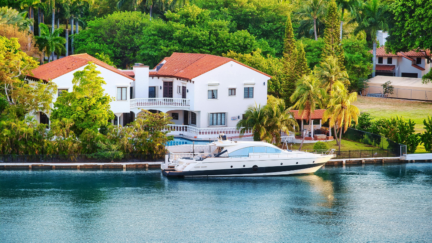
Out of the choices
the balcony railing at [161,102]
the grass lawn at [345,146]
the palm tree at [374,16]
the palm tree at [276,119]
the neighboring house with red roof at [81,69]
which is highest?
the palm tree at [374,16]

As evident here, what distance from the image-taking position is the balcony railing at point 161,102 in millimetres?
68625

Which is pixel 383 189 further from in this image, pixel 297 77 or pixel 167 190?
pixel 297 77

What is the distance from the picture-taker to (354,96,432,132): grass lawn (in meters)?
82.5

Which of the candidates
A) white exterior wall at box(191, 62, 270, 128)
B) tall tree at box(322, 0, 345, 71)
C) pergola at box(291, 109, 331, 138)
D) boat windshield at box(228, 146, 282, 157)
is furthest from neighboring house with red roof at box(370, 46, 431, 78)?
boat windshield at box(228, 146, 282, 157)

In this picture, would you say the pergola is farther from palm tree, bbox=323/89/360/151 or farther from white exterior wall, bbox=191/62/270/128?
white exterior wall, bbox=191/62/270/128

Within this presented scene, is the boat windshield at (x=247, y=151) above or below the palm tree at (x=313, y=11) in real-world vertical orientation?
below

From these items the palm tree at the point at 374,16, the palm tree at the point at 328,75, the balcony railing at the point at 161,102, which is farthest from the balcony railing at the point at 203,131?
the palm tree at the point at 374,16

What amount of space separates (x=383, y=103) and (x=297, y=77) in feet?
66.6

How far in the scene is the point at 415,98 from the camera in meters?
94.1

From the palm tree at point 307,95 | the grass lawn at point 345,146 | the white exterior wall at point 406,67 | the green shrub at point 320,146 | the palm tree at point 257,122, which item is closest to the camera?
the palm tree at point 257,122

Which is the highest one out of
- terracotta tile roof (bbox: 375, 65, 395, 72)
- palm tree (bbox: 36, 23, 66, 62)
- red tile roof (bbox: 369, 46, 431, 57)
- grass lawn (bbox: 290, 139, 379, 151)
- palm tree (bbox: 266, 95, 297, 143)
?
red tile roof (bbox: 369, 46, 431, 57)

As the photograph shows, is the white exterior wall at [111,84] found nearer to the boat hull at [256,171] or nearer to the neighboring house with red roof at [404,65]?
the boat hull at [256,171]

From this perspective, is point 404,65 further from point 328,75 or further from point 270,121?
point 270,121

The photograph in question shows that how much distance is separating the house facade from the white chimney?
4906 cm
